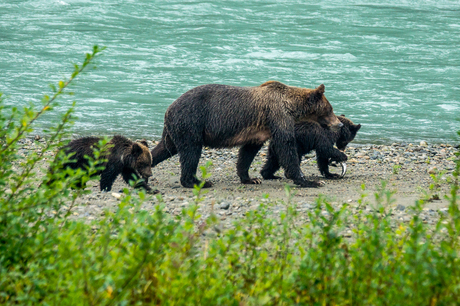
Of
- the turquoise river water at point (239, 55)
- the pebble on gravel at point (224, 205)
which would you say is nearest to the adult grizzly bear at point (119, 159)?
the pebble on gravel at point (224, 205)

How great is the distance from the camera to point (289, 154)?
911cm

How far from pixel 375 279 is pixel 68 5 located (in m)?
29.0

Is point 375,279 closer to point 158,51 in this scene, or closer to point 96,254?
point 96,254

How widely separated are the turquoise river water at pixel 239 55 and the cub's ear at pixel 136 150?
5.57 meters

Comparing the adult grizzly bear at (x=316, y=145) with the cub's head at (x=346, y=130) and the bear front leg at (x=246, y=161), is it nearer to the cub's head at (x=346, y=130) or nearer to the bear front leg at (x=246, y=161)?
the cub's head at (x=346, y=130)

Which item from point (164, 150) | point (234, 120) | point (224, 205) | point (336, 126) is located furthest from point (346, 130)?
point (224, 205)

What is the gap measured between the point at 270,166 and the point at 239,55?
46.2 feet

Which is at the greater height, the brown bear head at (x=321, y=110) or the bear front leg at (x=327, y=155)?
the brown bear head at (x=321, y=110)

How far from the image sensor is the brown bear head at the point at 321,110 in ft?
30.7

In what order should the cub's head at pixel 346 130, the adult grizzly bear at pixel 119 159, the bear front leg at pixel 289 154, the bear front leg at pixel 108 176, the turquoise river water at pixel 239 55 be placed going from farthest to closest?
1. the turquoise river water at pixel 239 55
2. the cub's head at pixel 346 130
3. the bear front leg at pixel 289 154
4. the bear front leg at pixel 108 176
5. the adult grizzly bear at pixel 119 159

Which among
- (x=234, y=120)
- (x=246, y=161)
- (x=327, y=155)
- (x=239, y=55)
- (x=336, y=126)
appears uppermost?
(x=234, y=120)

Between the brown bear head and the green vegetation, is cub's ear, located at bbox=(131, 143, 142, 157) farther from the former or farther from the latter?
the green vegetation

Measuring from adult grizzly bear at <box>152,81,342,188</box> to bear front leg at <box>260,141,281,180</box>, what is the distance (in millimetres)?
521

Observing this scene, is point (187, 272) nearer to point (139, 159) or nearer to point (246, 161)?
point (139, 159)
